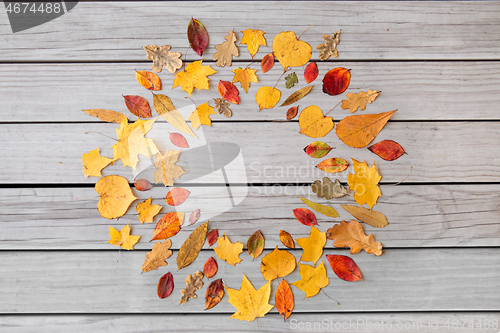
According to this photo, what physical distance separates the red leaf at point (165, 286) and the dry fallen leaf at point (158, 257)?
38 mm

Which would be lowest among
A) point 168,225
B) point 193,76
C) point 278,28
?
point 168,225

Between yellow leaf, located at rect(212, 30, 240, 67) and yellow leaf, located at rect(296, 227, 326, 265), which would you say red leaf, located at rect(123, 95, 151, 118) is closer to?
yellow leaf, located at rect(212, 30, 240, 67)

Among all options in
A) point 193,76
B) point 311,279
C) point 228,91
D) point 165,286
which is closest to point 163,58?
point 193,76

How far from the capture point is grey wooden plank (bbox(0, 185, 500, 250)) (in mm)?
776

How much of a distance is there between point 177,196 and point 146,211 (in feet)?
0.31

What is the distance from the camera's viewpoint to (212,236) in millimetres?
771

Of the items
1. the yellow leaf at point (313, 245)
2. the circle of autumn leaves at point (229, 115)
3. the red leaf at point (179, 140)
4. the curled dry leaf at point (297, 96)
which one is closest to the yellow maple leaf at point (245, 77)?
the circle of autumn leaves at point (229, 115)

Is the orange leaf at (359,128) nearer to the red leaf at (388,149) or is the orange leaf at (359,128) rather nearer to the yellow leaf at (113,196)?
the red leaf at (388,149)

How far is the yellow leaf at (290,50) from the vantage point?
790 mm

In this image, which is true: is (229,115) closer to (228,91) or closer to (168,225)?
(228,91)

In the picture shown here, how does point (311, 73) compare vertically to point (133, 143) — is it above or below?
above

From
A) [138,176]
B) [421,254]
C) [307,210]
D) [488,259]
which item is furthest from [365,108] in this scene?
[138,176]

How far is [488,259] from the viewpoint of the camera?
0.77 metres

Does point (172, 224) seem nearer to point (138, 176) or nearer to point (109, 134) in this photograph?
point (138, 176)
